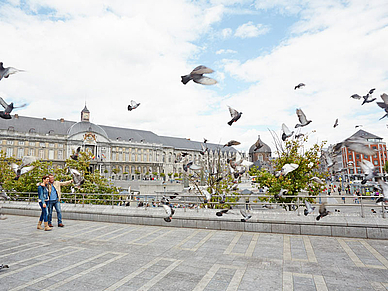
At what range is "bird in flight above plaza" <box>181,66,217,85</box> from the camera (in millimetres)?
3016

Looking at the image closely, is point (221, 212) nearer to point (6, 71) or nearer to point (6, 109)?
point (6, 109)

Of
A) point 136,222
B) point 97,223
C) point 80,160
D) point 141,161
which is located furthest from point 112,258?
point 141,161

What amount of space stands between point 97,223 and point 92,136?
3290 inches

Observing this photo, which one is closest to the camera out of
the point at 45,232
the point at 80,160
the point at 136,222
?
the point at 45,232

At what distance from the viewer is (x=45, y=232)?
9750mm

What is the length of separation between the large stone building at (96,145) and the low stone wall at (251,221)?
177 feet

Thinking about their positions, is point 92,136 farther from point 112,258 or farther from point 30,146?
point 112,258

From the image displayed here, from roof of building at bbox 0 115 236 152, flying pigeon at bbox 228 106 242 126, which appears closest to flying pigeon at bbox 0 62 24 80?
flying pigeon at bbox 228 106 242 126

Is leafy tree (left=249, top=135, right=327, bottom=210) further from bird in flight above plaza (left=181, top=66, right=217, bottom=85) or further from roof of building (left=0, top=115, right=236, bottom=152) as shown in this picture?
roof of building (left=0, top=115, right=236, bottom=152)

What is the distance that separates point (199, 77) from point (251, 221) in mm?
7262

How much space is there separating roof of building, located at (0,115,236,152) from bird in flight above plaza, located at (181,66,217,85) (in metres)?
80.6

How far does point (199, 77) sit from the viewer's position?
10.2 ft

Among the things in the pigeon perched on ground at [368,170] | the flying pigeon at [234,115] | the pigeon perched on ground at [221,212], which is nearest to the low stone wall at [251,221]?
the pigeon perched on ground at [221,212]

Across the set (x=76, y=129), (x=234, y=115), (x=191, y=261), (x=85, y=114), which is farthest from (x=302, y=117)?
(x=85, y=114)
